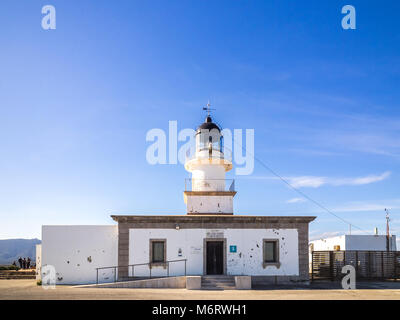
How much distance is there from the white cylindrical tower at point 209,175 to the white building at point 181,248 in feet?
8.53

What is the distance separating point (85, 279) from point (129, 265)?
237 cm

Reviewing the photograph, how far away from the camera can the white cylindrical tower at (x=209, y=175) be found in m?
23.4

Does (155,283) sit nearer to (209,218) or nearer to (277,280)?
(209,218)

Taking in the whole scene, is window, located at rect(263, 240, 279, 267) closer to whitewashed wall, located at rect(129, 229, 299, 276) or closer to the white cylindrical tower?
whitewashed wall, located at rect(129, 229, 299, 276)

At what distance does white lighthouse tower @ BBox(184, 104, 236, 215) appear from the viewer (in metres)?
23.4

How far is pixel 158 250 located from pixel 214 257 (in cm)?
285

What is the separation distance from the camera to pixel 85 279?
20.4 meters

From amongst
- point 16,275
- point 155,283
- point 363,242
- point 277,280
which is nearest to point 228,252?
point 277,280

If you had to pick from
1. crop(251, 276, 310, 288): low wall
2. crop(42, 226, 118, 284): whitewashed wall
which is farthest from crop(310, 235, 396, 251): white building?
crop(42, 226, 118, 284): whitewashed wall

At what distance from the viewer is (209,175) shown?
24.1 m

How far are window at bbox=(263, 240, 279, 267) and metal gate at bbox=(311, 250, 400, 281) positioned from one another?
10.7 feet
